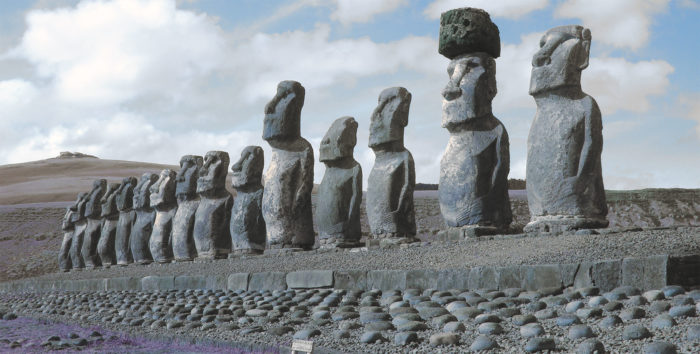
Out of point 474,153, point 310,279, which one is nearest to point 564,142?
point 474,153

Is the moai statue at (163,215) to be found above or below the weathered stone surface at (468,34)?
below

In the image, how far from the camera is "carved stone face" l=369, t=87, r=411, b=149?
376 inches

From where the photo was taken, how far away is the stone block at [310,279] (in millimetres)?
7555

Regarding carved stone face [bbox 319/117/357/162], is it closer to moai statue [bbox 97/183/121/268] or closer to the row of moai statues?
the row of moai statues

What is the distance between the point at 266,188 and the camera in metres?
11.5

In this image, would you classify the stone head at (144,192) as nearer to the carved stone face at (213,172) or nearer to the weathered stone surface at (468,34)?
the carved stone face at (213,172)

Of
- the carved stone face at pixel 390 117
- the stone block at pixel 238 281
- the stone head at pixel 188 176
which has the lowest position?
the stone block at pixel 238 281

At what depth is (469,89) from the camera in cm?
845

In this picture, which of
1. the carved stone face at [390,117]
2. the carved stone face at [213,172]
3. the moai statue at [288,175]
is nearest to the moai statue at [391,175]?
the carved stone face at [390,117]

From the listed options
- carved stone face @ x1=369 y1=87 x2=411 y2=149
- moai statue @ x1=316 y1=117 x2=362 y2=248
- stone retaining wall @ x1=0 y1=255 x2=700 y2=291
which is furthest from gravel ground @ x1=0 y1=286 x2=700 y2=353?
carved stone face @ x1=369 y1=87 x2=411 y2=149

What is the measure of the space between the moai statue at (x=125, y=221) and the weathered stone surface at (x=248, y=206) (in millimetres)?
4851

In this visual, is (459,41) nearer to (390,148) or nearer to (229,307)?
(390,148)

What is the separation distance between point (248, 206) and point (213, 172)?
143 cm

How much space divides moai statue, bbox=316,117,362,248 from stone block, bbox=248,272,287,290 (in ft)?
4.98
